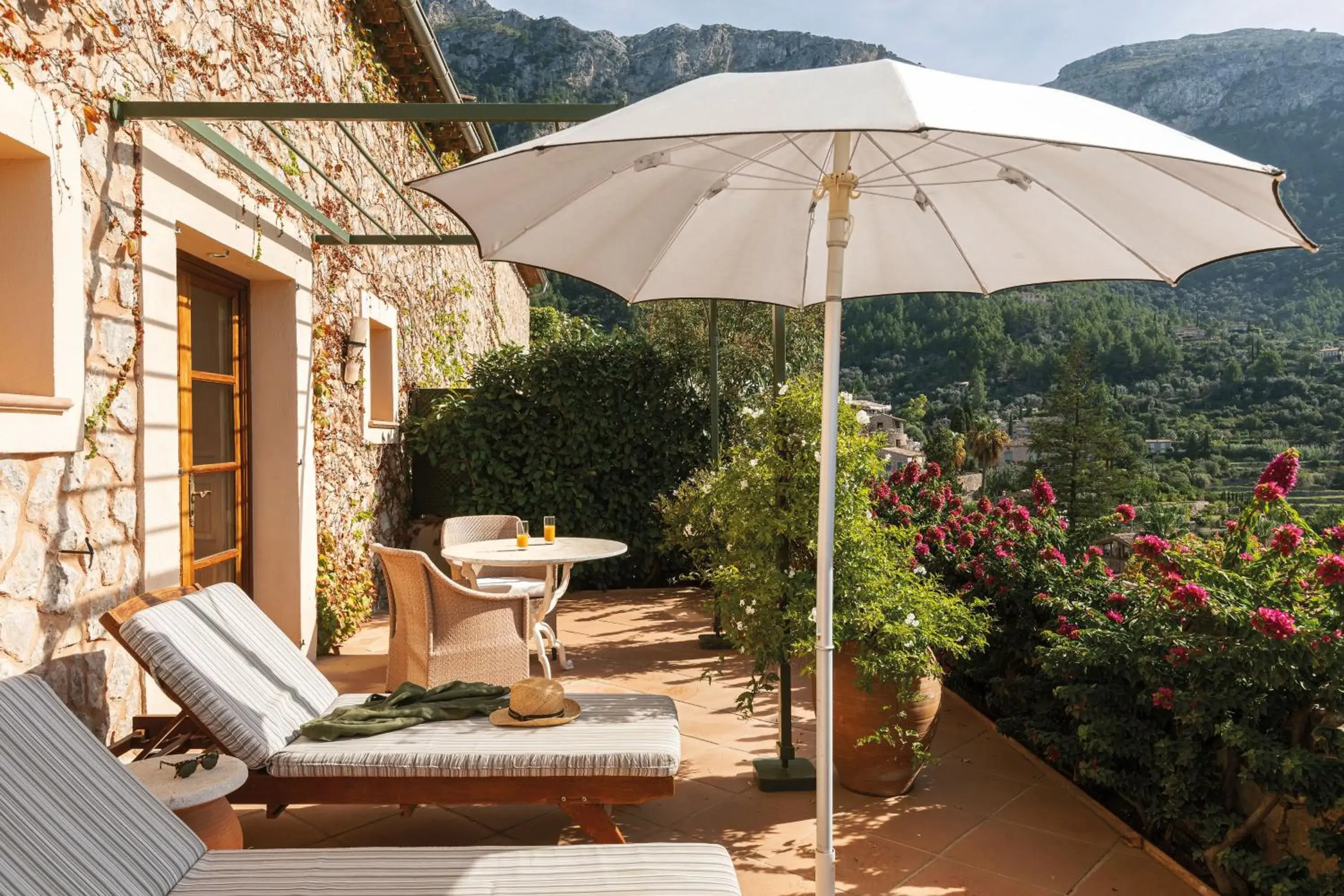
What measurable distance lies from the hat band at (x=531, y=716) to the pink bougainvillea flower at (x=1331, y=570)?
224 centimetres

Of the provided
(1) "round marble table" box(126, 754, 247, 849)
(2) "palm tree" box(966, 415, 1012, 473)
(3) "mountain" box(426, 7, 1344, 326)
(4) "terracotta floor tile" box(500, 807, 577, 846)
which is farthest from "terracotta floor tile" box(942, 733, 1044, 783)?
(2) "palm tree" box(966, 415, 1012, 473)

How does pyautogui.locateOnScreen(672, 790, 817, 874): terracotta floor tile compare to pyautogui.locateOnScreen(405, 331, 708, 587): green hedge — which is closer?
pyautogui.locateOnScreen(672, 790, 817, 874): terracotta floor tile

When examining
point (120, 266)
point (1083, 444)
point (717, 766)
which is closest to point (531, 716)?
point (717, 766)

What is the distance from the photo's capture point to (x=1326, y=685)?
2.46 m

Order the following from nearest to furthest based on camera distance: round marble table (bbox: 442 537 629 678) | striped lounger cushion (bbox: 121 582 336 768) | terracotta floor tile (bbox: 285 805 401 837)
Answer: striped lounger cushion (bbox: 121 582 336 768) → terracotta floor tile (bbox: 285 805 401 837) → round marble table (bbox: 442 537 629 678)

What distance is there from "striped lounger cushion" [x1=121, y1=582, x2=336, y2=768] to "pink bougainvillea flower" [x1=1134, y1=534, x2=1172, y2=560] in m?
A: 2.81

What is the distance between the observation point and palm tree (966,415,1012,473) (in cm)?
3556

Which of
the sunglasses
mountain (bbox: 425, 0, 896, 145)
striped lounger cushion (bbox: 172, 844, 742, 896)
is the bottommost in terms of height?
striped lounger cushion (bbox: 172, 844, 742, 896)

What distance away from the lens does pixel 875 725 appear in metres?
3.39

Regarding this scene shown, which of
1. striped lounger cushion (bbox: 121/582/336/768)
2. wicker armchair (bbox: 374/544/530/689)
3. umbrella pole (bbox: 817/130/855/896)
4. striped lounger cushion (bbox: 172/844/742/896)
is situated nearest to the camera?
striped lounger cushion (bbox: 172/844/742/896)

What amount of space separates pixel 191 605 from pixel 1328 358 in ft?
107

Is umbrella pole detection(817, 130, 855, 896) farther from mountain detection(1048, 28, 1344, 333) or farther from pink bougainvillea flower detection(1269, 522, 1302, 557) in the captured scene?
mountain detection(1048, 28, 1344, 333)

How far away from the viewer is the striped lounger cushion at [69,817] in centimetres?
178

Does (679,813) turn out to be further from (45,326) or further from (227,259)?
(227,259)
